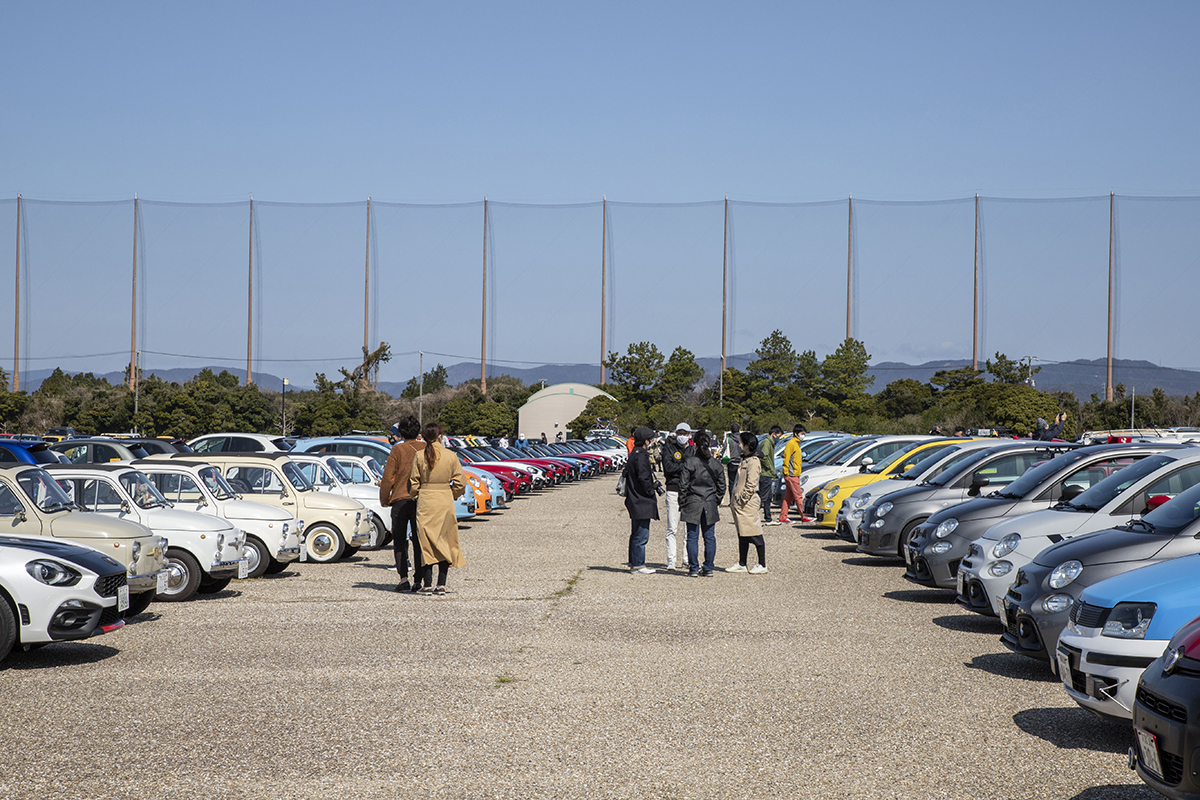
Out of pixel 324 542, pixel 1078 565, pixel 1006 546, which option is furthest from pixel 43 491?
pixel 1078 565

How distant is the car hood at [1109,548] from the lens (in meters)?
7.48

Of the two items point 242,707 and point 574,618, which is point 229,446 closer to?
point 574,618

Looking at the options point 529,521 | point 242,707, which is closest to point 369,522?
point 529,521

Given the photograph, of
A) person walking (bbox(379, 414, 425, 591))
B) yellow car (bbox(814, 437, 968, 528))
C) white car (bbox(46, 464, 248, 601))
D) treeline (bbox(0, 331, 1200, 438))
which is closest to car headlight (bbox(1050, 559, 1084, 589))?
person walking (bbox(379, 414, 425, 591))

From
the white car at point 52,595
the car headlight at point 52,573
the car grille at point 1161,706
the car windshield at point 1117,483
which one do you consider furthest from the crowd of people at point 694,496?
the car grille at point 1161,706

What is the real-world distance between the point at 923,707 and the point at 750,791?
2132 mm

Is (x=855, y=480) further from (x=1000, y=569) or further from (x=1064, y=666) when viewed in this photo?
(x=1064, y=666)

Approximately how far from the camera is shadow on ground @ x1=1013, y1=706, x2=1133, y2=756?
625 centimetres

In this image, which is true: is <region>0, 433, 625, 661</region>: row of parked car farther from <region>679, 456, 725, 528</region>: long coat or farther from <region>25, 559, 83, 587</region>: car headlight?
<region>679, 456, 725, 528</region>: long coat

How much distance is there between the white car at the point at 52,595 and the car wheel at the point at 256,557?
4.43m

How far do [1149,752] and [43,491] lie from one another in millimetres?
9372

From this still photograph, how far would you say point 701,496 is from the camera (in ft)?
44.9

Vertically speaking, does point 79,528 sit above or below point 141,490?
below

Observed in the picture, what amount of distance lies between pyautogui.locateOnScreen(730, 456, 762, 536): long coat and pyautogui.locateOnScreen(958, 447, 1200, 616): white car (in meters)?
4.04
